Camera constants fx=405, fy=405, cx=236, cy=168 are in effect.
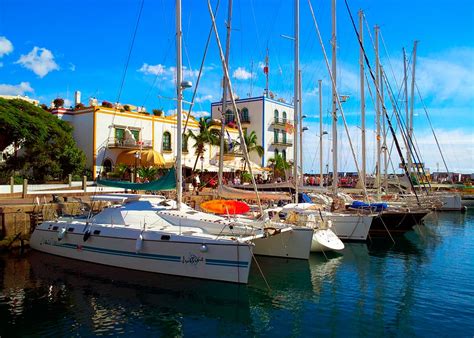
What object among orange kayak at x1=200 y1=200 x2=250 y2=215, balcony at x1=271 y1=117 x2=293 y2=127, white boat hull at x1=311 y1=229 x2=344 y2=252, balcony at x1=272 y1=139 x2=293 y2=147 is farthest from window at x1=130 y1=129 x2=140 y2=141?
white boat hull at x1=311 y1=229 x2=344 y2=252

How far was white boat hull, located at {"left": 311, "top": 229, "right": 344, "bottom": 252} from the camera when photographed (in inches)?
732

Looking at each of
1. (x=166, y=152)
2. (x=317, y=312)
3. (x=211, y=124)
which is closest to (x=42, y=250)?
(x=317, y=312)

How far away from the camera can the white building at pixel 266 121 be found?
166ft

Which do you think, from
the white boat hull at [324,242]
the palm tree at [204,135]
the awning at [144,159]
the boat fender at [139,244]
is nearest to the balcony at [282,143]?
the palm tree at [204,135]

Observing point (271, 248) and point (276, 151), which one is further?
point (276, 151)

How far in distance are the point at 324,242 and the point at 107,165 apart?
953 inches

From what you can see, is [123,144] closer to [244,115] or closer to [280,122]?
[244,115]

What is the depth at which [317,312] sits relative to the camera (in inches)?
456

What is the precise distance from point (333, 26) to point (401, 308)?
18.6 meters

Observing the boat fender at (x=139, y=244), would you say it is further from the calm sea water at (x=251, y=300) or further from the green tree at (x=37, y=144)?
the green tree at (x=37, y=144)

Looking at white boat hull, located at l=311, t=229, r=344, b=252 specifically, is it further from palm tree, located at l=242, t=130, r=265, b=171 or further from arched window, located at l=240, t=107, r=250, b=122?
arched window, located at l=240, t=107, r=250, b=122

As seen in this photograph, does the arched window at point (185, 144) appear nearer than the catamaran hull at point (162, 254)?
No

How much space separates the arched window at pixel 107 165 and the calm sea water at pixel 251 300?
1875cm

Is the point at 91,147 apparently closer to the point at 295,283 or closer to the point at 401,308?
the point at 295,283
